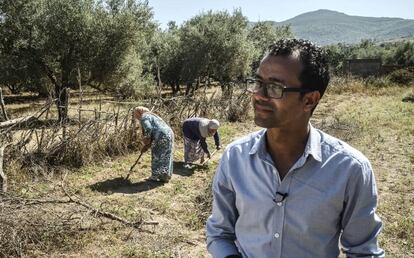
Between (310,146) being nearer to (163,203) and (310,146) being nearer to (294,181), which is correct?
(294,181)

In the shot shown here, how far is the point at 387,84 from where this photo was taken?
84.1 ft

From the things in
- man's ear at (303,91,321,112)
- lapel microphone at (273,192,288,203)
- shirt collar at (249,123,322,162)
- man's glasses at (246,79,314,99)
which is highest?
man's glasses at (246,79,314,99)

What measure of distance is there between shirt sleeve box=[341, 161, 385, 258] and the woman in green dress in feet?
20.9

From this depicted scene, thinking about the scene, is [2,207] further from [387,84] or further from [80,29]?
[387,84]

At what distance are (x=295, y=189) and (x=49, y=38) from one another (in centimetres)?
1596

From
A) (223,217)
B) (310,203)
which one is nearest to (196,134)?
(223,217)

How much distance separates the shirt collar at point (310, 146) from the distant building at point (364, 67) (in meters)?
30.4

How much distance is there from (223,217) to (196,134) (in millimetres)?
7041

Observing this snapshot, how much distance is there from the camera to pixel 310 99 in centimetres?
171

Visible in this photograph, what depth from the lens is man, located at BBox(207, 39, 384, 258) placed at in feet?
5.16

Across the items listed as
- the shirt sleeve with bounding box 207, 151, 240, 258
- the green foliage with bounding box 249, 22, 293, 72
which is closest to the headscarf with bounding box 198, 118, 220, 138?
the shirt sleeve with bounding box 207, 151, 240, 258

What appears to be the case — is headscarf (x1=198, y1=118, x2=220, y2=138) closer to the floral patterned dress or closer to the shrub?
the floral patterned dress

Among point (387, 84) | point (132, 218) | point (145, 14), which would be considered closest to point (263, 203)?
point (132, 218)

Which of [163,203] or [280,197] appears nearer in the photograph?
[280,197]
